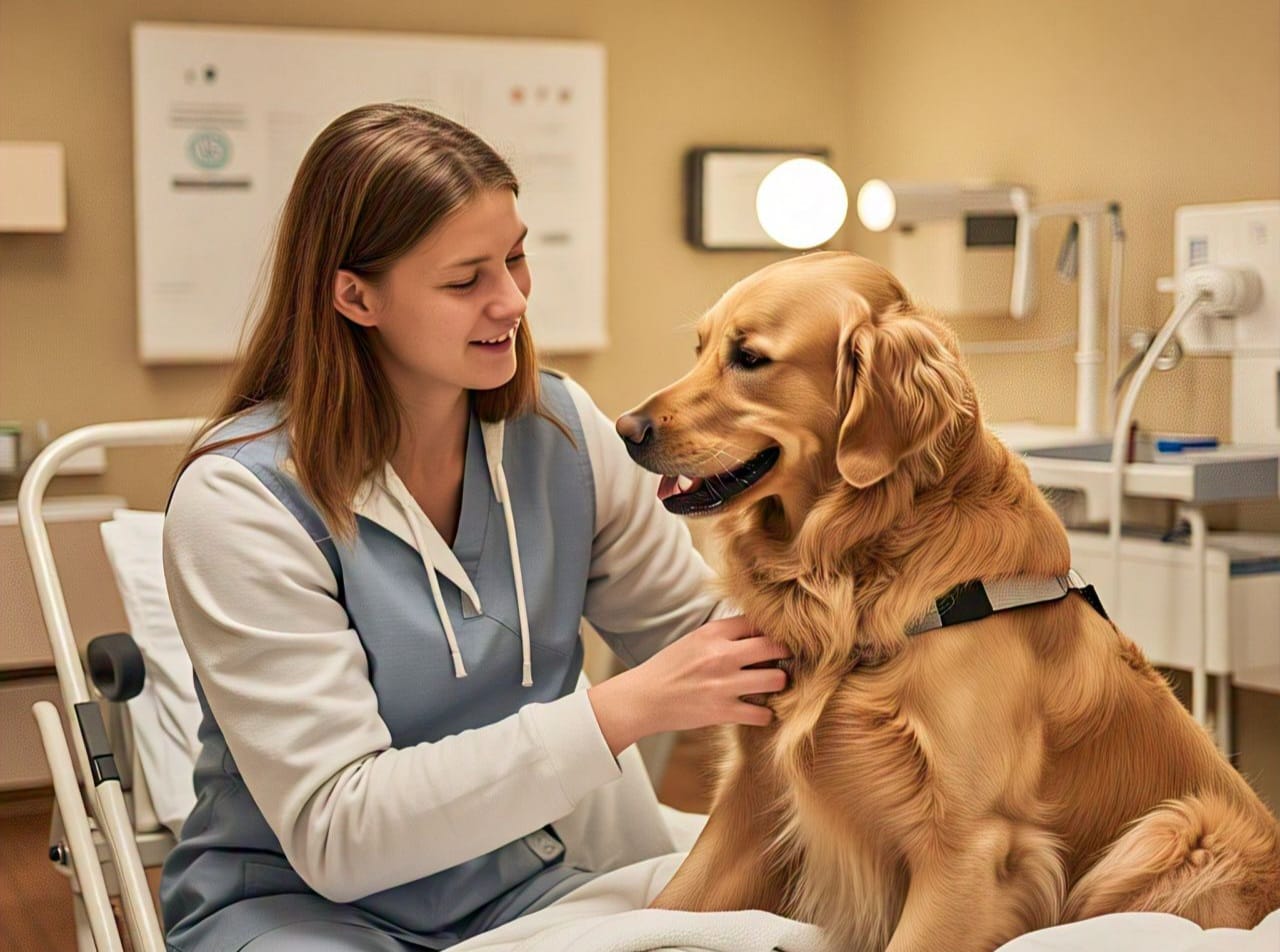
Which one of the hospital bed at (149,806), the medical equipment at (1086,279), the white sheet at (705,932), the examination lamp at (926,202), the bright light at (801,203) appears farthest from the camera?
the bright light at (801,203)

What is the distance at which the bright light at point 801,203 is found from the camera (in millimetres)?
3891

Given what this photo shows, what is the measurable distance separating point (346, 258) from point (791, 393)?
1.50 feet

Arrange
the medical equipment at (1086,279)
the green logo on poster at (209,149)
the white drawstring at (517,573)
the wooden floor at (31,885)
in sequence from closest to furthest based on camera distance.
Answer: the white drawstring at (517,573) → the wooden floor at (31,885) → the medical equipment at (1086,279) → the green logo on poster at (209,149)

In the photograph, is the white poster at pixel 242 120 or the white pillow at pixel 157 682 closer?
the white pillow at pixel 157 682

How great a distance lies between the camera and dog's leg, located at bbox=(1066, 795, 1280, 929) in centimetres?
118

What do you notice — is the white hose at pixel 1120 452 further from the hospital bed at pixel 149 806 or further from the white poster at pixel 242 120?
the white poster at pixel 242 120

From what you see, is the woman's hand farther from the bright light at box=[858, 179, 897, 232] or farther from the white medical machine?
the bright light at box=[858, 179, 897, 232]

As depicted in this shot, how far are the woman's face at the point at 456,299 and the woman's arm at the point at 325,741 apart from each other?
0.21 m

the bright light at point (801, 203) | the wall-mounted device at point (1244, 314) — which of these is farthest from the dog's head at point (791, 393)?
the bright light at point (801, 203)

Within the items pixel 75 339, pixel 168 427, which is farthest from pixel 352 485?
pixel 75 339

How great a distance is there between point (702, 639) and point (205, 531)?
1.53ft

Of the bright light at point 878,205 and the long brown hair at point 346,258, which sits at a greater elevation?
the bright light at point 878,205

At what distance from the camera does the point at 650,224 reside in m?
4.29

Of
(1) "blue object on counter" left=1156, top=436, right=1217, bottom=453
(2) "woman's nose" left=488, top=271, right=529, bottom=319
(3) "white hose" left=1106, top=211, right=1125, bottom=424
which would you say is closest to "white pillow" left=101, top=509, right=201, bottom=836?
(2) "woman's nose" left=488, top=271, right=529, bottom=319
